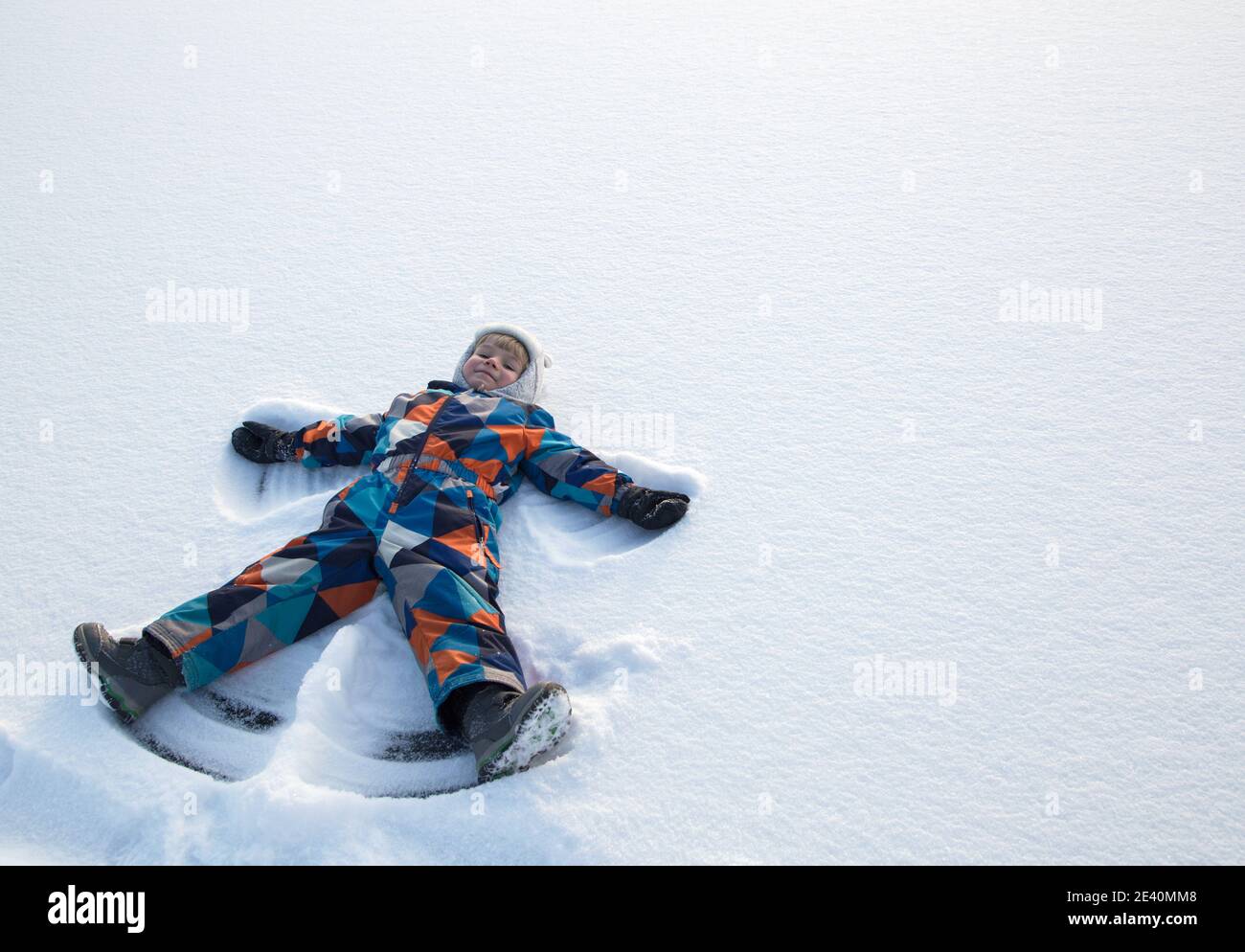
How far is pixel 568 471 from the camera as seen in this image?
7.68 feet

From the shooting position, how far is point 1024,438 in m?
2.45

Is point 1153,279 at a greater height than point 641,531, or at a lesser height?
greater

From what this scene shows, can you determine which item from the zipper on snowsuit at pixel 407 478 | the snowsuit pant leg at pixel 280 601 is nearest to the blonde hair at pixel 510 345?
the zipper on snowsuit at pixel 407 478

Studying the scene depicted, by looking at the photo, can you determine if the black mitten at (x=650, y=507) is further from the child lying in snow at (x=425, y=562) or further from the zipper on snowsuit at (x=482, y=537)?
the zipper on snowsuit at (x=482, y=537)

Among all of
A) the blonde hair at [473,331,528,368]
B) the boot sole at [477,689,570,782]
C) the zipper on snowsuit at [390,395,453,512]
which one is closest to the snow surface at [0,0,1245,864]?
the boot sole at [477,689,570,782]

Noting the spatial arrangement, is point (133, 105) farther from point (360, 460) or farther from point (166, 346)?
point (360, 460)

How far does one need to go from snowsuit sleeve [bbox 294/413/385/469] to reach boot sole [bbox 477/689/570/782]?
103 centimetres

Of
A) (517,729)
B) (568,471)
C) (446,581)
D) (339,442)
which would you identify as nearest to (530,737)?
(517,729)

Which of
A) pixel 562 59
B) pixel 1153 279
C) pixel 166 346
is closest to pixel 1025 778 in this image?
pixel 1153 279

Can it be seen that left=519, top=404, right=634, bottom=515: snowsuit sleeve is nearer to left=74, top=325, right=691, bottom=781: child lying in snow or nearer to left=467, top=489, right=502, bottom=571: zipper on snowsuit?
left=74, top=325, right=691, bottom=781: child lying in snow

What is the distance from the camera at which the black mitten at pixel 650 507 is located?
2.22 metres

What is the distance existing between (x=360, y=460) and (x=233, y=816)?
1.08 m

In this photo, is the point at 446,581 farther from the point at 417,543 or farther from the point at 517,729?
the point at 517,729

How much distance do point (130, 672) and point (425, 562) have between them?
64cm
